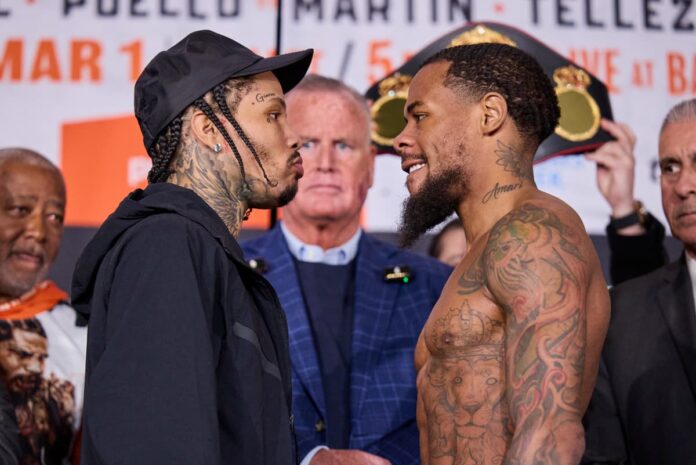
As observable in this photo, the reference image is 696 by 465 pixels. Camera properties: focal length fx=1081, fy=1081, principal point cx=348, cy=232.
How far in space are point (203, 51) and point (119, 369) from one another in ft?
2.51

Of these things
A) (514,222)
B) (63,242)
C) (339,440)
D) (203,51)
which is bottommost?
(339,440)

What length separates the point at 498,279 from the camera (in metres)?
2.23

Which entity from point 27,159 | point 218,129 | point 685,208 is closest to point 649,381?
point 685,208

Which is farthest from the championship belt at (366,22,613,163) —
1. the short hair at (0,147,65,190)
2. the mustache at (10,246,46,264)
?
the mustache at (10,246,46,264)

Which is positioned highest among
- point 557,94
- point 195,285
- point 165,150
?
point 557,94

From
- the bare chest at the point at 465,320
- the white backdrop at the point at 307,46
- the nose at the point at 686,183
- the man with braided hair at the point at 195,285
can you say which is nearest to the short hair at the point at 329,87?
the white backdrop at the point at 307,46

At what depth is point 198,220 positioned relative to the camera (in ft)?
6.90

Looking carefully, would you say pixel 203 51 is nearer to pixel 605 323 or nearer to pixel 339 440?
pixel 605 323

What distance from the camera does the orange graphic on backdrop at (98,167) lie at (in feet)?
13.2

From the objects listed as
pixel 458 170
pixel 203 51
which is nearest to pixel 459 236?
pixel 458 170

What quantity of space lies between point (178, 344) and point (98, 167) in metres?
2.26

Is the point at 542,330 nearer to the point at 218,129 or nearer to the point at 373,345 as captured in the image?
the point at 218,129

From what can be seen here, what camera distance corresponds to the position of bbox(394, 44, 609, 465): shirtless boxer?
208cm

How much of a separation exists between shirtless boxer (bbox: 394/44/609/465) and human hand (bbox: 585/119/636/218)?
1.38m
